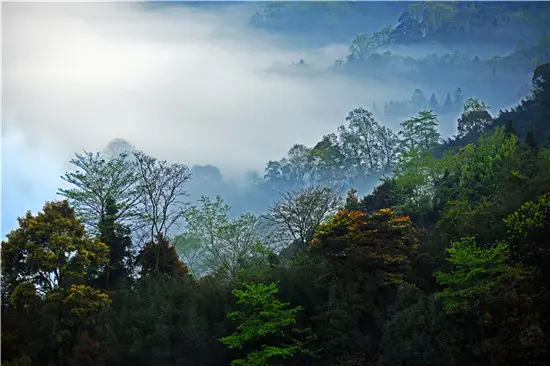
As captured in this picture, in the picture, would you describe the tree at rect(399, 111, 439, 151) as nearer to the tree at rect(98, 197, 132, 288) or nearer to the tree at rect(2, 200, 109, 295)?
the tree at rect(98, 197, 132, 288)

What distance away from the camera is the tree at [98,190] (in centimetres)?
2502

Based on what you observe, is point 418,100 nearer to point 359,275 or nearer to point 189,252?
point 189,252

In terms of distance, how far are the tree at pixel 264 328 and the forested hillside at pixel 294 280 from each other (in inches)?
2.6

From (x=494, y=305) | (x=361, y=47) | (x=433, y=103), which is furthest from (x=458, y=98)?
(x=494, y=305)

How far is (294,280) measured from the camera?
22016mm

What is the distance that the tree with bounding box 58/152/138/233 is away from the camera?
2502 centimetres

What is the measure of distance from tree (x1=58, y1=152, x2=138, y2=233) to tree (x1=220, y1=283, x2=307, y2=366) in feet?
25.6

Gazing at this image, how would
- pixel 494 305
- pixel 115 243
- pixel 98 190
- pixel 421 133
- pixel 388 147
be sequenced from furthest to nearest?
pixel 388 147
pixel 421 133
pixel 98 190
pixel 115 243
pixel 494 305

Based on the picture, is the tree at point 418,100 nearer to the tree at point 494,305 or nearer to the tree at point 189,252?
the tree at point 189,252

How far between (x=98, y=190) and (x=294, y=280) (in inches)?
374

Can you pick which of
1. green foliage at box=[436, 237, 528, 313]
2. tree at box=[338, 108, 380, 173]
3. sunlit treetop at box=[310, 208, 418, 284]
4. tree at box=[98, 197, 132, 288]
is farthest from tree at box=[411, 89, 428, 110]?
green foliage at box=[436, 237, 528, 313]

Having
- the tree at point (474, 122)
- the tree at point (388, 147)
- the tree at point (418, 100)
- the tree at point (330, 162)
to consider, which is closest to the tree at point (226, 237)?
the tree at point (330, 162)

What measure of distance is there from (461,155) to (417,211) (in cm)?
545

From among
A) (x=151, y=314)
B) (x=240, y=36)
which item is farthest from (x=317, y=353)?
(x=240, y=36)
